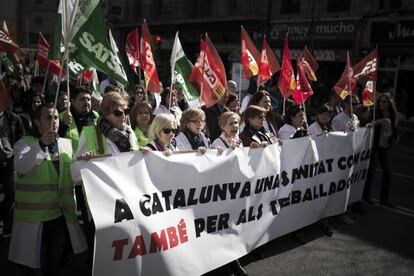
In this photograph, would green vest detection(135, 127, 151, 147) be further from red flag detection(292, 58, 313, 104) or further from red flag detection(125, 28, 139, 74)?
red flag detection(125, 28, 139, 74)

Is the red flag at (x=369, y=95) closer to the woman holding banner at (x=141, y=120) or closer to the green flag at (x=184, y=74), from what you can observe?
the green flag at (x=184, y=74)

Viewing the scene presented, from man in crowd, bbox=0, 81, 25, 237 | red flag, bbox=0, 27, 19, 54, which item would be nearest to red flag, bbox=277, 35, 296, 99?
man in crowd, bbox=0, 81, 25, 237

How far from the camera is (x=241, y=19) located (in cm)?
2369

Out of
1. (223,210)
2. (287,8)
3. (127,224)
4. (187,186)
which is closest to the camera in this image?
(127,224)

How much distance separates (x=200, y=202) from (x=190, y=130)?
81 centimetres

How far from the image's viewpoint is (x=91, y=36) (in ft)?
12.5

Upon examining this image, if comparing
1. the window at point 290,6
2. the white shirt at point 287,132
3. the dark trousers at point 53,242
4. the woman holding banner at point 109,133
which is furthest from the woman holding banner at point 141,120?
the window at point 290,6

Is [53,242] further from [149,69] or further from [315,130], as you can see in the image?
[315,130]

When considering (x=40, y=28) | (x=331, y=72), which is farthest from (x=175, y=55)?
(x=40, y=28)

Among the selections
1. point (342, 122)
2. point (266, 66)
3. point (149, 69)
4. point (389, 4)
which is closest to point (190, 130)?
point (149, 69)

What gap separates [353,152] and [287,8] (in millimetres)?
17785

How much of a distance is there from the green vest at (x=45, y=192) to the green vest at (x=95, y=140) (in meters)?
0.22

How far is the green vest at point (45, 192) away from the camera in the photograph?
11.4ft

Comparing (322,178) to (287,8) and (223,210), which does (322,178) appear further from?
(287,8)
